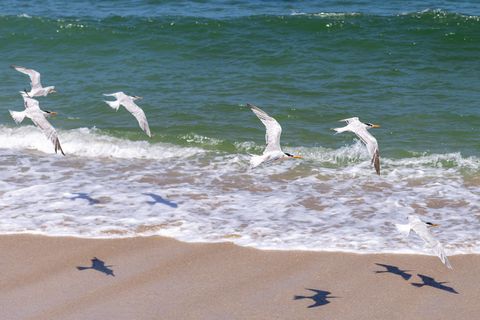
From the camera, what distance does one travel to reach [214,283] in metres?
10.6

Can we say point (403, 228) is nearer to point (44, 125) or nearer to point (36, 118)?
point (44, 125)

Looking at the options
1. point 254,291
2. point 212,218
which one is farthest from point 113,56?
point 254,291

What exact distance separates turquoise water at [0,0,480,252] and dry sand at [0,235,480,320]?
567mm

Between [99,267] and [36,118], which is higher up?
[36,118]

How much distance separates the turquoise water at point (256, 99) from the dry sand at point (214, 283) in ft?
1.86

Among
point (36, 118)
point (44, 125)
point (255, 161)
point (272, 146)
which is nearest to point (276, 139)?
point (272, 146)

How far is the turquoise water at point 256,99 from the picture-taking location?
1391cm

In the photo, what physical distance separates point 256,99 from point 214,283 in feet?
33.3

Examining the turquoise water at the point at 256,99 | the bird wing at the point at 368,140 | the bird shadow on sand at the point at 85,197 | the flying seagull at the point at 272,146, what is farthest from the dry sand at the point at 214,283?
the bird wing at the point at 368,140

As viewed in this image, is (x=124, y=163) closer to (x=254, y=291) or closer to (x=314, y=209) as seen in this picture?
(x=314, y=209)

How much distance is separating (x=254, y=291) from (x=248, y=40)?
15.0 metres

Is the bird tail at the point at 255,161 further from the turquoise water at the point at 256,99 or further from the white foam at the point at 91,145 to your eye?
the white foam at the point at 91,145

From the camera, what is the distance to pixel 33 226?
40.2 ft

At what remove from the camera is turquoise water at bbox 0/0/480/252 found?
547 inches
